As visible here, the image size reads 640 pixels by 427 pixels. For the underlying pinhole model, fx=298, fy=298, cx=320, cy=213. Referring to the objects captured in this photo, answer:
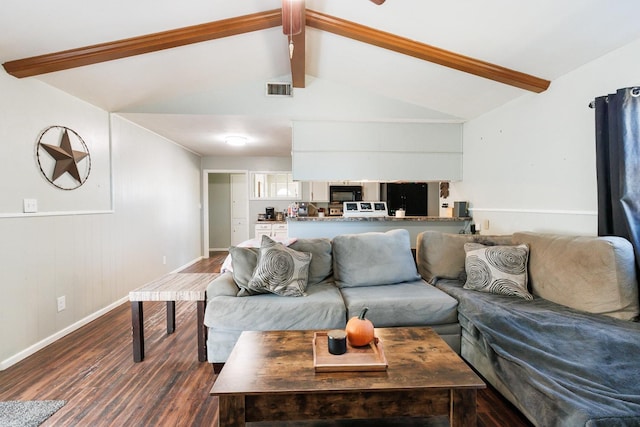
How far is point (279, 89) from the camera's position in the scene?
362 cm

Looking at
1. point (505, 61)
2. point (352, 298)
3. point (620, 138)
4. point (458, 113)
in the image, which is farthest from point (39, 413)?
point (458, 113)

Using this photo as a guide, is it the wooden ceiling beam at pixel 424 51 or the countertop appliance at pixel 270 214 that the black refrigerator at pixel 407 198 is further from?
the wooden ceiling beam at pixel 424 51

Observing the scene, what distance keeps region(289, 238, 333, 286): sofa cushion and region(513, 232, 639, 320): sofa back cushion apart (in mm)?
1588

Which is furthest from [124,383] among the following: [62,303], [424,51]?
[424,51]

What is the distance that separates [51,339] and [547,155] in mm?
4652

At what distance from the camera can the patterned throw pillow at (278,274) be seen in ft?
7.23

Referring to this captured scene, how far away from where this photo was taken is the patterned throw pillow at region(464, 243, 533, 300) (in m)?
2.22

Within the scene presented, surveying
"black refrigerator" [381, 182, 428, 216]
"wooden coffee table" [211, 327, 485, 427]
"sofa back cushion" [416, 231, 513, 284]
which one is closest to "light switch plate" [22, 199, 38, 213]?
"wooden coffee table" [211, 327, 485, 427]

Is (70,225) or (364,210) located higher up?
(364,210)

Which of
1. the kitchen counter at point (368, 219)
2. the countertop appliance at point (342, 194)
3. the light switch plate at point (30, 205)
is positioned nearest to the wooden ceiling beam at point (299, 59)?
the kitchen counter at point (368, 219)

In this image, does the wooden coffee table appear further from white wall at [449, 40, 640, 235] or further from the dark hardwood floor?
white wall at [449, 40, 640, 235]

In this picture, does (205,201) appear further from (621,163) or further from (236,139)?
(621,163)

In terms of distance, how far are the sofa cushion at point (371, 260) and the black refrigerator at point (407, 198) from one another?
3261 millimetres

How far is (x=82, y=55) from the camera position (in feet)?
7.64
